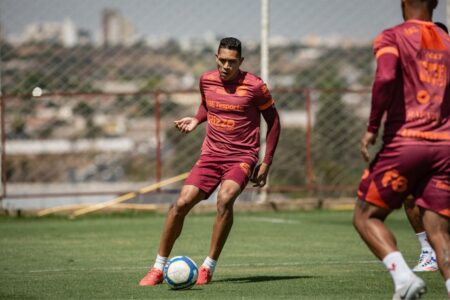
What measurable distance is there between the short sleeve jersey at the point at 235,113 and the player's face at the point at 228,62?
0.14 m

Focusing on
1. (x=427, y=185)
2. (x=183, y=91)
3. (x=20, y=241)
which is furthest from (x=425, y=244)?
(x=183, y=91)

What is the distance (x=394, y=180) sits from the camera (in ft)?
23.8

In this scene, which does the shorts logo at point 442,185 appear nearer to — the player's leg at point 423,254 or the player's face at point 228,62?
the player's leg at point 423,254

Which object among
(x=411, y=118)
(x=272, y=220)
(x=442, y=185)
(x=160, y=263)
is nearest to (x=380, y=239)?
(x=442, y=185)

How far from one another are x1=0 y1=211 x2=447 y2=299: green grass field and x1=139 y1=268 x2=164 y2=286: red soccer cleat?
0.10 metres

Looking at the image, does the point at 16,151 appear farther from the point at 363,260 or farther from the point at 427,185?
the point at 427,185

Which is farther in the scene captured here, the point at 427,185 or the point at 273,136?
the point at 273,136

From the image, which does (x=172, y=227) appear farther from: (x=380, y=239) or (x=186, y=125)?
(x=380, y=239)

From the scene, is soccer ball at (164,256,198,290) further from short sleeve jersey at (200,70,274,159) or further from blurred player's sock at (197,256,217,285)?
short sleeve jersey at (200,70,274,159)

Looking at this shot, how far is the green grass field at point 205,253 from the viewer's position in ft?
29.8

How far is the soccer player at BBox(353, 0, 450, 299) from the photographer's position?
7.24 meters

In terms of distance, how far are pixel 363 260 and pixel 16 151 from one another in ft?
36.0

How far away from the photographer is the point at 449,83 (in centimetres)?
743

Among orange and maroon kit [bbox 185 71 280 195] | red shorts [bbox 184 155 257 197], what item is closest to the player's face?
orange and maroon kit [bbox 185 71 280 195]
